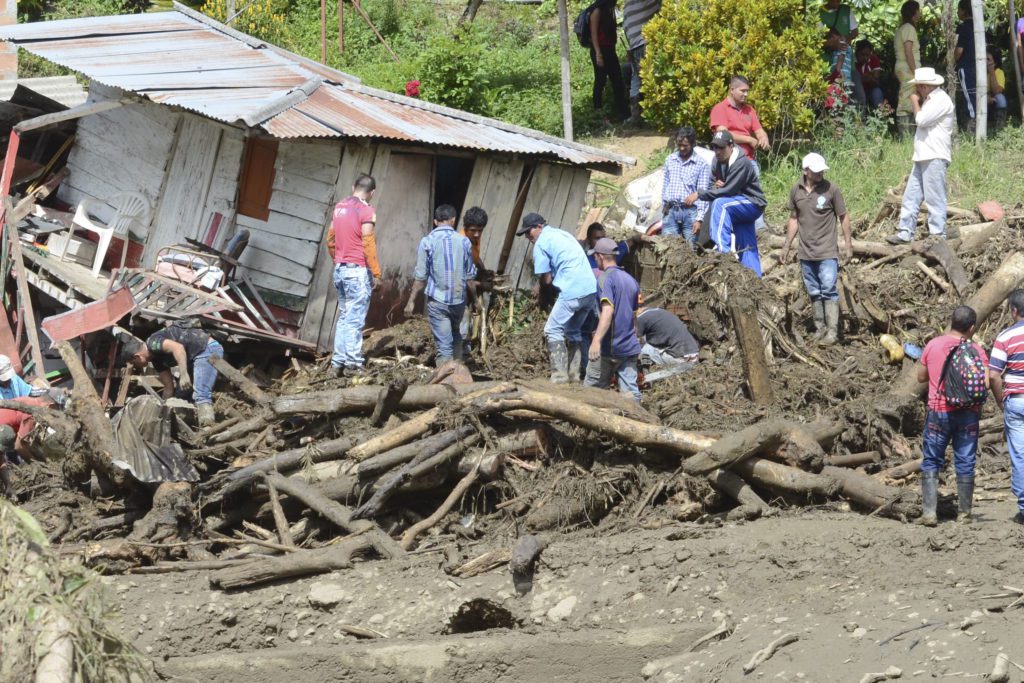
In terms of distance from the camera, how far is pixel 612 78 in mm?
19031

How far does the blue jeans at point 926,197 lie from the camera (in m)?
14.2

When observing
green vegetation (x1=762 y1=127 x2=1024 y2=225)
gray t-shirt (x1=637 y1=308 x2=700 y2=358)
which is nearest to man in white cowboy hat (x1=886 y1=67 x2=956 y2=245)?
green vegetation (x1=762 y1=127 x2=1024 y2=225)

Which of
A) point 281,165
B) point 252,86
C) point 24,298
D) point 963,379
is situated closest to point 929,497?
point 963,379

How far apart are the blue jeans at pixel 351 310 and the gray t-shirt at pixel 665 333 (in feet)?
9.07

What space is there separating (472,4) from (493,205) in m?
7.37

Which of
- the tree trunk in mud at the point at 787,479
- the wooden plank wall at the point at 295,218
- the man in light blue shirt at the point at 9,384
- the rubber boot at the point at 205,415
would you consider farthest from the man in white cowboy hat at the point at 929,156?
the man in light blue shirt at the point at 9,384

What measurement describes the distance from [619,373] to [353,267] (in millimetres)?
2935

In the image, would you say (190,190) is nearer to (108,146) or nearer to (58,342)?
(108,146)

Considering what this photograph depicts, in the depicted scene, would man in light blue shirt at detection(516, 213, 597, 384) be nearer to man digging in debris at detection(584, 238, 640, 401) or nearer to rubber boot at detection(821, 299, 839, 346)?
man digging in debris at detection(584, 238, 640, 401)

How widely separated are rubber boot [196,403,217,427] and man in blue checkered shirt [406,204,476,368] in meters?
2.20

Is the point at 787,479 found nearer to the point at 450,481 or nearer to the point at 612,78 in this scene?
the point at 450,481

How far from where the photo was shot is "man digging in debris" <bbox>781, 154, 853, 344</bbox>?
42.8 feet

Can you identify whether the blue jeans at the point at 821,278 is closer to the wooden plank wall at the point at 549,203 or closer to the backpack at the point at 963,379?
the wooden plank wall at the point at 549,203

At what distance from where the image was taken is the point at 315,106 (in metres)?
13.8
